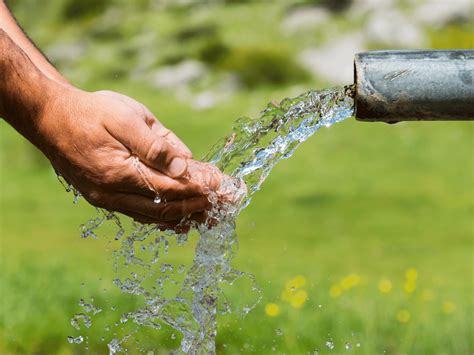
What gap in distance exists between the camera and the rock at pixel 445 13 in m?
9.70

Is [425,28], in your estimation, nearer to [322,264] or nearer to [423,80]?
[322,264]

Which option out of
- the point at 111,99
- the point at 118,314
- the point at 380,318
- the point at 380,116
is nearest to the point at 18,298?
the point at 118,314

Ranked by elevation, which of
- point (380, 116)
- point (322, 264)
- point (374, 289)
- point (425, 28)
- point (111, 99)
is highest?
point (425, 28)

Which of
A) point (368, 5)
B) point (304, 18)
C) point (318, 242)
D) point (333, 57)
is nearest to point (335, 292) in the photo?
point (318, 242)

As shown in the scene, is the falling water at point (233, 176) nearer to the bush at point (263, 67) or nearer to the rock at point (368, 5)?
the bush at point (263, 67)

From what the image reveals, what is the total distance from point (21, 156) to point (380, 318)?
536cm

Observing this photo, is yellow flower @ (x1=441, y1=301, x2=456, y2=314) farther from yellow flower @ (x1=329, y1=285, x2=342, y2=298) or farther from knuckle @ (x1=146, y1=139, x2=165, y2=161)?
knuckle @ (x1=146, y1=139, x2=165, y2=161)

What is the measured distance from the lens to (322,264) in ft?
18.3

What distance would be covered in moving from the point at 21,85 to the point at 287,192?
5.32 m

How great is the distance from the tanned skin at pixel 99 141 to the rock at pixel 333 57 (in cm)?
720

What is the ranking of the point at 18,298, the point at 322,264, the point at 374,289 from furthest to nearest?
the point at 322,264 → the point at 374,289 → the point at 18,298

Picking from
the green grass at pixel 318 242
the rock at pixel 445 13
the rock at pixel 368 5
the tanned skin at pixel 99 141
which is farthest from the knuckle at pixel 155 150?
the rock at pixel 368 5

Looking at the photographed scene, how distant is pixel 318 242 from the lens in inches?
245

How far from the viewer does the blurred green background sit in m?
3.42
